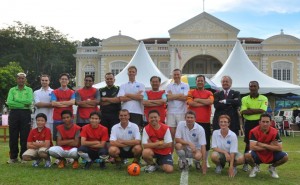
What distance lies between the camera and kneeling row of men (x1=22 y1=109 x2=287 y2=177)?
6.55 m

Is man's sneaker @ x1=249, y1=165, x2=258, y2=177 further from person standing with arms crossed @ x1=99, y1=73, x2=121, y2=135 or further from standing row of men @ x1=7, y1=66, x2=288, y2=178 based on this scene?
person standing with arms crossed @ x1=99, y1=73, x2=121, y2=135

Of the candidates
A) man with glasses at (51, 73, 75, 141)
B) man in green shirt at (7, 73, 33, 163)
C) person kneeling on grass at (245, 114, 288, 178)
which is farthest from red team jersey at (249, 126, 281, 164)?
man in green shirt at (7, 73, 33, 163)

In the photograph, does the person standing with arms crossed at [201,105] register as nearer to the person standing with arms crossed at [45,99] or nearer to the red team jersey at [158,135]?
the red team jersey at [158,135]

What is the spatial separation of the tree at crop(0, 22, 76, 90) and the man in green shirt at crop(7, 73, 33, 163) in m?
38.8

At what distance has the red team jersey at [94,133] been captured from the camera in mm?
6824

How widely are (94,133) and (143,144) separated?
0.85 meters

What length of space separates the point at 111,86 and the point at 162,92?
3.13 feet

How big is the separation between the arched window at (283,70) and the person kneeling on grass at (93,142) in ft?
104

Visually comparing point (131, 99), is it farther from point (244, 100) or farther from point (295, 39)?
point (295, 39)

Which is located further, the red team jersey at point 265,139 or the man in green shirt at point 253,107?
the man in green shirt at point 253,107

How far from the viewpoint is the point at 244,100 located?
7219mm

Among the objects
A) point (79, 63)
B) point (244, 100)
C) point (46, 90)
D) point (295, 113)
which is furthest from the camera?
point (79, 63)

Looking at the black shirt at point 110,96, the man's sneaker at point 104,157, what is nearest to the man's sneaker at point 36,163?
the man's sneaker at point 104,157

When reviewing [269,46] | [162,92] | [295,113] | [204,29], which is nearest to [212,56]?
[204,29]
